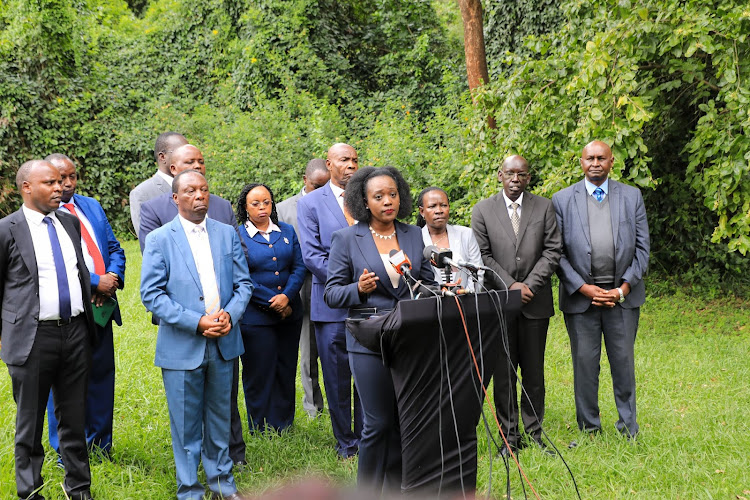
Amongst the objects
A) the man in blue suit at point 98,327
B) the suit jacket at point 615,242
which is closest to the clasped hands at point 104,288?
the man in blue suit at point 98,327

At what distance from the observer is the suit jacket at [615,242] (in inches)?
224

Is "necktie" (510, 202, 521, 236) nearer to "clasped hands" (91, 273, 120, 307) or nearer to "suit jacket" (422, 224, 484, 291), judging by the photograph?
"suit jacket" (422, 224, 484, 291)

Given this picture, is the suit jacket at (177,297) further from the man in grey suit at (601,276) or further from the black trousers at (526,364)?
the man in grey suit at (601,276)

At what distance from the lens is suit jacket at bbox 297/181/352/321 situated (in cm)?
553

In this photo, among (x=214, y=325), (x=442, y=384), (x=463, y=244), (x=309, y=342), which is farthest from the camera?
(x=309, y=342)

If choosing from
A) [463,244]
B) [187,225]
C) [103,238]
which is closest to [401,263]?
[187,225]

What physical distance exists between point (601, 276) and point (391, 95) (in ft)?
41.7

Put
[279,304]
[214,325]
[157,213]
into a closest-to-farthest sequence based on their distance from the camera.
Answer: [214,325], [157,213], [279,304]

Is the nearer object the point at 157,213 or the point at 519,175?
the point at 157,213

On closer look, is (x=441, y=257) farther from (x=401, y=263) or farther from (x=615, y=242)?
(x=615, y=242)

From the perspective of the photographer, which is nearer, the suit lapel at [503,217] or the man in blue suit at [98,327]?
the man in blue suit at [98,327]

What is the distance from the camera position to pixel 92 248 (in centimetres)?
521

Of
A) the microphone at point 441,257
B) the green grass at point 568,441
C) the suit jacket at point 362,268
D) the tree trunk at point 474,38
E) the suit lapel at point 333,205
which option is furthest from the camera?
→ the tree trunk at point 474,38

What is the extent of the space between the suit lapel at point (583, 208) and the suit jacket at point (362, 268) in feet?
6.01
